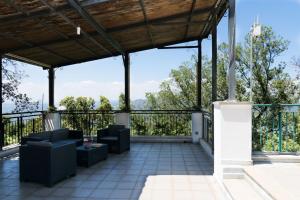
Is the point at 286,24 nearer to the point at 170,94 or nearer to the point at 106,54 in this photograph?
the point at 170,94

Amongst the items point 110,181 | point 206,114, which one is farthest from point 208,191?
point 206,114

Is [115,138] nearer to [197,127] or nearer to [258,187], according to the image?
[197,127]

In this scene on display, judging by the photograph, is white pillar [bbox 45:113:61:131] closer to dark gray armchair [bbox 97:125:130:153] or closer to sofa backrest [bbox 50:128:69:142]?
sofa backrest [bbox 50:128:69:142]

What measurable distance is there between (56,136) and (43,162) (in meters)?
2.27

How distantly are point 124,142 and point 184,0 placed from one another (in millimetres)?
3614

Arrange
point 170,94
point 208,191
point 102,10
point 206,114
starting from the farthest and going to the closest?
point 170,94
point 206,114
point 102,10
point 208,191

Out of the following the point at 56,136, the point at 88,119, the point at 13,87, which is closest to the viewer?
the point at 56,136

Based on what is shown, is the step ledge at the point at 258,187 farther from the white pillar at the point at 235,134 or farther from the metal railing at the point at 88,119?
the metal railing at the point at 88,119

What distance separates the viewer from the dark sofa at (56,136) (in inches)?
226

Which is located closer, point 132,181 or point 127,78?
point 132,181

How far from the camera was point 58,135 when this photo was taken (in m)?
6.64

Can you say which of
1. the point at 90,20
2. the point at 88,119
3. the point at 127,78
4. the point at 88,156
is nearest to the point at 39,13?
the point at 90,20

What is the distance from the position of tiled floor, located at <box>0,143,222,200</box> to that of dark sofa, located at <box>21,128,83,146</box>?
624 mm

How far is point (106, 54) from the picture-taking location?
9.38 metres
